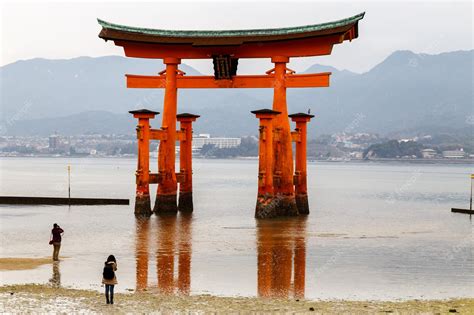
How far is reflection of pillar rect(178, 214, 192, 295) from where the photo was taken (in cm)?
2131

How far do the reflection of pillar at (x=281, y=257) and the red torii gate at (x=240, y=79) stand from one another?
96.7 inches

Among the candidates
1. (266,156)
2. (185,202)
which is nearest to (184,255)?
(266,156)

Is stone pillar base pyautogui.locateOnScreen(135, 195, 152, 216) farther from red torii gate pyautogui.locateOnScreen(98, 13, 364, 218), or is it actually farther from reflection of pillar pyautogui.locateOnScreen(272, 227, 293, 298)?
reflection of pillar pyautogui.locateOnScreen(272, 227, 293, 298)

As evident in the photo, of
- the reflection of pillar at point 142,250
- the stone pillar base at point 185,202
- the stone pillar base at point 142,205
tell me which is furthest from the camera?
the stone pillar base at point 185,202

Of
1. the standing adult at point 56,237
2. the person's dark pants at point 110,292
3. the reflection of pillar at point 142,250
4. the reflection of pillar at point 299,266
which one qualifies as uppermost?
the standing adult at point 56,237

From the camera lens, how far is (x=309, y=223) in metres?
42.4

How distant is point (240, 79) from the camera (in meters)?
40.9

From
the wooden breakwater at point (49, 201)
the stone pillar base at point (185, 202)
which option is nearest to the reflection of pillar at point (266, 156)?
the stone pillar base at point (185, 202)

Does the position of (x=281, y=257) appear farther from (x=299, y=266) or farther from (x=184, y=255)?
(x=184, y=255)

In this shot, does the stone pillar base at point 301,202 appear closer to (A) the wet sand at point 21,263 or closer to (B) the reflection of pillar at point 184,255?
(B) the reflection of pillar at point 184,255

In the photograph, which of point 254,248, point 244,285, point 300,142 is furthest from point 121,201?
point 244,285

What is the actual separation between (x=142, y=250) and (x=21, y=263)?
5432 millimetres

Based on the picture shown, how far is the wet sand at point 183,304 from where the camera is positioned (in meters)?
17.1

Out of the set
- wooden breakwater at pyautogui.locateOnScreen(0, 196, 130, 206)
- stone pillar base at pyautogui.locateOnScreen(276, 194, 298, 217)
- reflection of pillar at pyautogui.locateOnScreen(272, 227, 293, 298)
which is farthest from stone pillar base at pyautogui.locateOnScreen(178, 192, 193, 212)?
wooden breakwater at pyautogui.locateOnScreen(0, 196, 130, 206)
